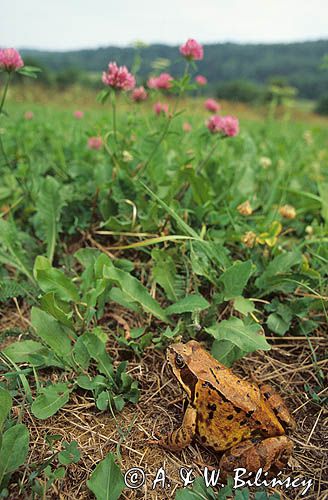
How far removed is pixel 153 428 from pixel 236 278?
2.35ft

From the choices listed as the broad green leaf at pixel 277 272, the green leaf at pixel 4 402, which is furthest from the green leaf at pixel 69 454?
the broad green leaf at pixel 277 272

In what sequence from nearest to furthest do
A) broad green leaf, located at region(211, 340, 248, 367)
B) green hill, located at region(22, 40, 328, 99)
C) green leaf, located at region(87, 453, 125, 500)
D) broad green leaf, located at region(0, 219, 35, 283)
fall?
green leaf, located at region(87, 453, 125, 500), broad green leaf, located at region(211, 340, 248, 367), broad green leaf, located at region(0, 219, 35, 283), green hill, located at region(22, 40, 328, 99)

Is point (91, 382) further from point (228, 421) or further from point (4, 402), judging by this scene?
point (228, 421)

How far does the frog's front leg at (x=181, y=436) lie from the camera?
58.4 inches

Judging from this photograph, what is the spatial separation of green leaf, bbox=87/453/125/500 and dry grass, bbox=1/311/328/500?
0.25 feet

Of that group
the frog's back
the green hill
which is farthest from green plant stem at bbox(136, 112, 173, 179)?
the frog's back

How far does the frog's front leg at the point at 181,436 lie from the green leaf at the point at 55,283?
77 centimetres

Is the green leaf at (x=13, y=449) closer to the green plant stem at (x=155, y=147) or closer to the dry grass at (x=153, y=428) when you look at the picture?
the dry grass at (x=153, y=428)

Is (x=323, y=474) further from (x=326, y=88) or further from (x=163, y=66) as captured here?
(x=326, y=88)

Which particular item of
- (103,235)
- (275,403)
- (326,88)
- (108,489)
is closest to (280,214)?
(103,235)

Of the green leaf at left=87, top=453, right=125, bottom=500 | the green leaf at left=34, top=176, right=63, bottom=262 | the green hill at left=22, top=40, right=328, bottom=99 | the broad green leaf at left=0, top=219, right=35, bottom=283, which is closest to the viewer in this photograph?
the green leaf at left=87, top=453, right=125, bottom=500

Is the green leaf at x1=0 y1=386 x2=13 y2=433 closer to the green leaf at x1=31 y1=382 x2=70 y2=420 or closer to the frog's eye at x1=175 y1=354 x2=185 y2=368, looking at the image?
the green leaf at x1=31 y1=382 x2=70 y2=420

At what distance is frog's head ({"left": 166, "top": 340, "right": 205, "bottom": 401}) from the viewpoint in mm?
1565

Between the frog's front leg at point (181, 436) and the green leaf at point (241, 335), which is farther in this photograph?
the green leaf at point (241, 335)
